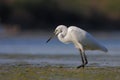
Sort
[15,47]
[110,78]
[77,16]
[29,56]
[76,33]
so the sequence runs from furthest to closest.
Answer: [77,16]
[15,47]
[29,56]
[76,33]
[110,78]

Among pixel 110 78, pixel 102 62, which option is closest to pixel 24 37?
Answer: pixel 102 62

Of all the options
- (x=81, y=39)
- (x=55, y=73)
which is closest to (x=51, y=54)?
(x=81, y=39)

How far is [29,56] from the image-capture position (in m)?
19.2

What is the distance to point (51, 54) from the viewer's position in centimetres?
1991

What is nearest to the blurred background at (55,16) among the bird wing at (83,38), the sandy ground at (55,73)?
the bird wing at (83,38)

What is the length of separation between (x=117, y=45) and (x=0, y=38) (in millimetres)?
5691

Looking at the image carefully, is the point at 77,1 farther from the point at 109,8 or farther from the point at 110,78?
the point at 110,78

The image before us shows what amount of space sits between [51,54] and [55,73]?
18.7 feet

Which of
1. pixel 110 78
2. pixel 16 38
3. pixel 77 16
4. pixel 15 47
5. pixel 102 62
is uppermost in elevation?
pixel 77 16

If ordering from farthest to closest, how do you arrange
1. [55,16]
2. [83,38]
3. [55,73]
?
[55,16]
[83,38]
[55,73]

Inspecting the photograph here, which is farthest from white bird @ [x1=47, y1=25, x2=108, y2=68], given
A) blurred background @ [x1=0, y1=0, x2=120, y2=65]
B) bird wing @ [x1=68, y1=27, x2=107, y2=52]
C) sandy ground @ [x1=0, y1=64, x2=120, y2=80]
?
blurred background @ [x1=0, y1=0, x2=120, y2=65]

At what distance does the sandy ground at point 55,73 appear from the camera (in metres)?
13.4

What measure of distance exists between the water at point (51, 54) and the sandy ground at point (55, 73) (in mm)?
1301

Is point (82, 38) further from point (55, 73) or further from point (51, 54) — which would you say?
point (51, 54)
